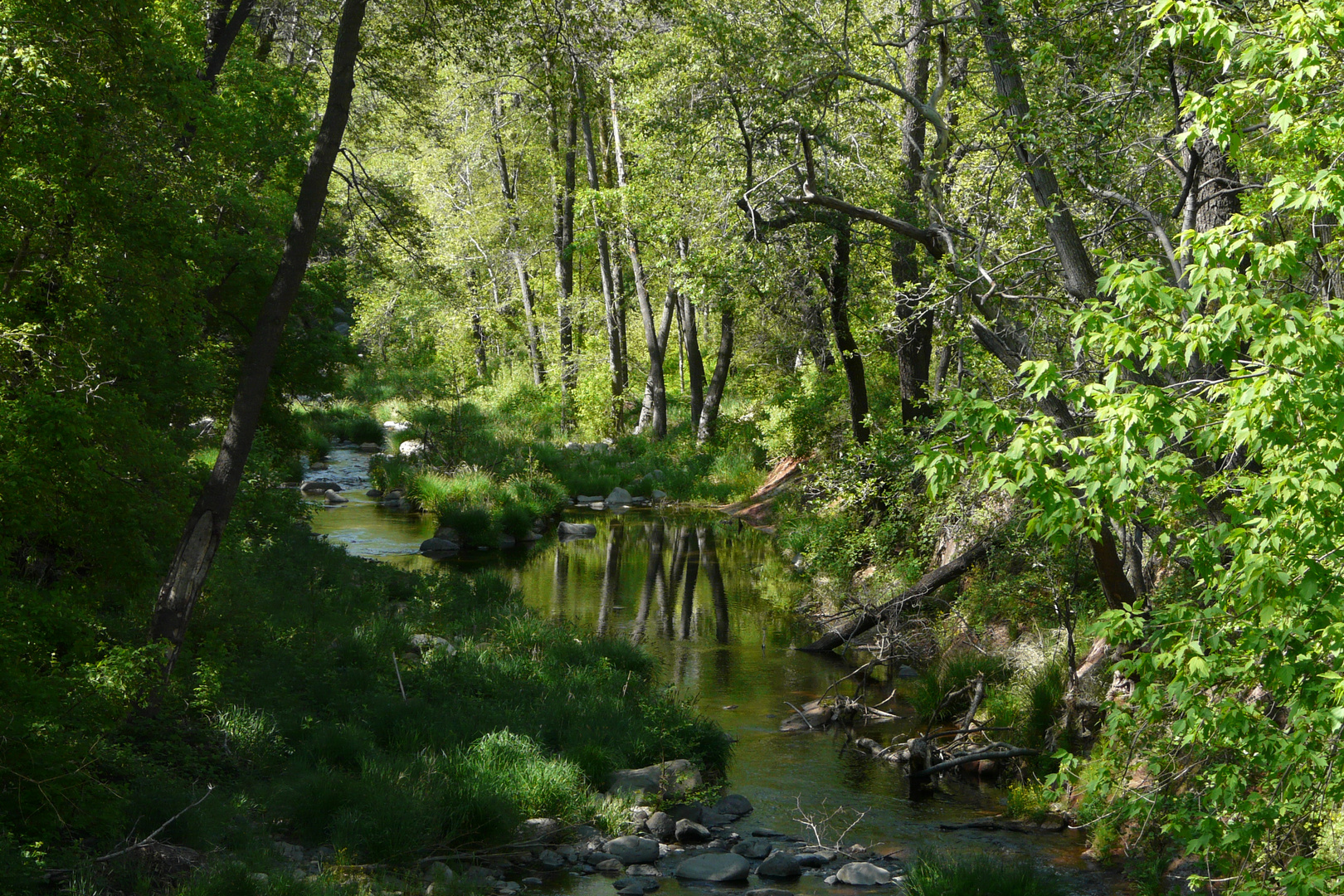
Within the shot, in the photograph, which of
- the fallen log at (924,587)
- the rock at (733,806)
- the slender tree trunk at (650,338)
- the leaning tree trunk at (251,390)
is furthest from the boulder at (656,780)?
the slender tree trunk at (650,338)

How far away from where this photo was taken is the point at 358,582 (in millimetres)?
13352

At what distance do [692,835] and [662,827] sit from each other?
0.26 meters

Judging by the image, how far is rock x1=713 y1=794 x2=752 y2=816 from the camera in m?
8.55

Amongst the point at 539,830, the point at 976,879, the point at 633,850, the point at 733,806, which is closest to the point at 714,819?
the point at 733,806

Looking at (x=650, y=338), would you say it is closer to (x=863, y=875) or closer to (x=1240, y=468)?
(x=863, y=875)

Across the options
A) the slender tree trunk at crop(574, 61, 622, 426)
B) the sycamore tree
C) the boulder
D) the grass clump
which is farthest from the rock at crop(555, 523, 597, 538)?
the sycamore tree

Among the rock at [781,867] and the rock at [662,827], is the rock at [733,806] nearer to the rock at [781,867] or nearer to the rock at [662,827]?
the rock at [662,827]

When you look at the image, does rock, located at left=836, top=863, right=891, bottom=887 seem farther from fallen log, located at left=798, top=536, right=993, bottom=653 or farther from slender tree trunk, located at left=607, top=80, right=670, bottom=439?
slender tree trunk, located at left=607, top=80, right=670, bottom=439

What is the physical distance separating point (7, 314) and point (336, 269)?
10739mm

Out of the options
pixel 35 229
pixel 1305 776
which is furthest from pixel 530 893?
pixel 35 229

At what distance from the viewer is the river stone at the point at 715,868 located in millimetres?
7180

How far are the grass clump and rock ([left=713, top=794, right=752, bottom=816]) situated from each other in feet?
6.26

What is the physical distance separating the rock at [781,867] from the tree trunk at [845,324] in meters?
7.27

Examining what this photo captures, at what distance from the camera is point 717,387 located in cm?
2748
